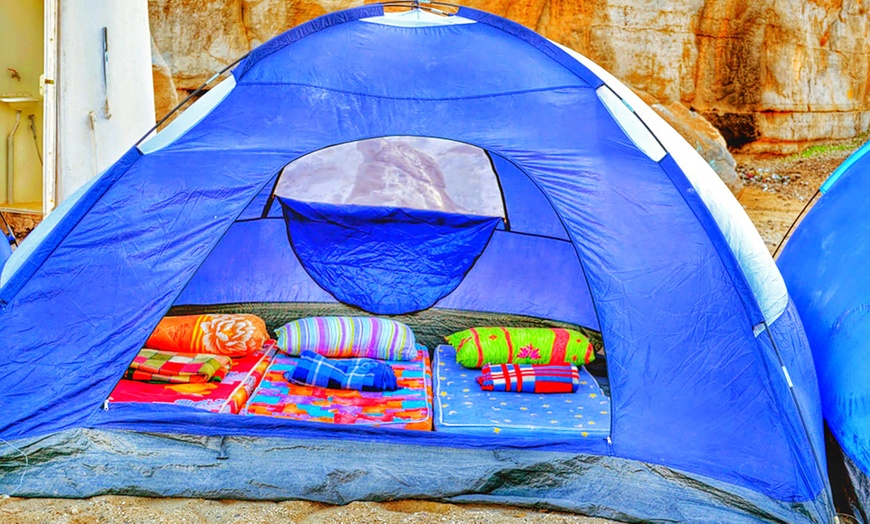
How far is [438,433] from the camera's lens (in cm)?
290

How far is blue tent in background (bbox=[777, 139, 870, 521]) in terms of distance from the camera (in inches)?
112

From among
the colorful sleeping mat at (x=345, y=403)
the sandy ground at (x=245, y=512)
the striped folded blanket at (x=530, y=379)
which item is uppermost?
the striped folded blanket at (x=530, y=379)

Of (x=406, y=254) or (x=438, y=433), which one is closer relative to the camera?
(x=438, y=433)

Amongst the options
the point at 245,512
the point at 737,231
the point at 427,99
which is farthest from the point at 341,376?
the point at 737,231

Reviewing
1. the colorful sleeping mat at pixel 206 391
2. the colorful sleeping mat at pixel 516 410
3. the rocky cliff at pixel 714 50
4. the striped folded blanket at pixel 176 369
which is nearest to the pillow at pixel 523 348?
the colorful sleeping mat at pixel 516 410

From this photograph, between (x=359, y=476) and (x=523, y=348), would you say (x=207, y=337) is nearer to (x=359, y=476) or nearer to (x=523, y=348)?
(x=359, y=476)

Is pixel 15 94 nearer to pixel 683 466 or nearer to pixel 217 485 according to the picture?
pixel 217 485

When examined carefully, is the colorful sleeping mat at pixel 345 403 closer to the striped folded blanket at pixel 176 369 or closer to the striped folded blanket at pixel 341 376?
the striped folded blanket at pixel 341 376

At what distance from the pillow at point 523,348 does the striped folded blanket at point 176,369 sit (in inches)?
48.1

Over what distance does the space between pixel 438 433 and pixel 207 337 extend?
5.24ft

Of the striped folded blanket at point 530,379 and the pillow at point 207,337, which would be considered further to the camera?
the pillow at point 207,337

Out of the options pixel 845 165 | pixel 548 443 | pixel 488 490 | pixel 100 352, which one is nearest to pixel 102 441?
pixel 100 352

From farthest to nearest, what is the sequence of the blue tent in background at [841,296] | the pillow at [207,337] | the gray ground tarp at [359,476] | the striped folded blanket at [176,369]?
the pillow at [207,337] → the striped folded blanket at [176,369] → the blue tent in background at [841,296] → the gray ground tarp at [359,476]

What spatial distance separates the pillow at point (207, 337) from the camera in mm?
3926
